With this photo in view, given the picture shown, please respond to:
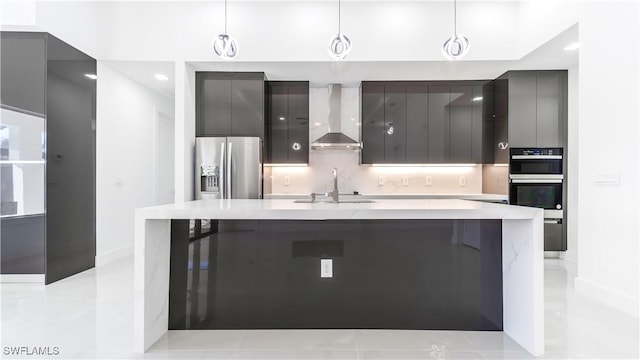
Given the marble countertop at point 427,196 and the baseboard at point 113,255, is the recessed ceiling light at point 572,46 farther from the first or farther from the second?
the baseboard at point 113,255

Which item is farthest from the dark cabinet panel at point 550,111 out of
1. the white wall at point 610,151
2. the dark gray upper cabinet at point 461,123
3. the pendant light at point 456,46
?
the pendant light at point 456,46

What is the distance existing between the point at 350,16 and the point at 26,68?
11.3ft

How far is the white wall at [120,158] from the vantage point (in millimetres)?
4074

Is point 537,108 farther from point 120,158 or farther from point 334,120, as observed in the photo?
point 120,158

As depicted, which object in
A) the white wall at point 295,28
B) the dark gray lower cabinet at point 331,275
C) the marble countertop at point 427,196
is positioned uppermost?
the white wall at point 295,28

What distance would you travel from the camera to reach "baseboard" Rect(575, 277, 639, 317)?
8.39 feet

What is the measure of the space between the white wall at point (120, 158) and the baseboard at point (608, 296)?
5183 millimetres

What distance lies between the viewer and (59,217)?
347cm

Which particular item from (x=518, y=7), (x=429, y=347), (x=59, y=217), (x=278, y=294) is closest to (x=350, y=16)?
(x=518, y=7)

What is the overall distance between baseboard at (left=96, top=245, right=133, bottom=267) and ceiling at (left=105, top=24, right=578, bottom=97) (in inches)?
92.5

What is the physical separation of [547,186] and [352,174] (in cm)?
257

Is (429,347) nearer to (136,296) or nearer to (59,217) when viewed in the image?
(136,296)

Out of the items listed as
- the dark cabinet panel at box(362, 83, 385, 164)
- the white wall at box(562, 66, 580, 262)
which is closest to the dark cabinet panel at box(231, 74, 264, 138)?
the dark cabinet panel at box(362, 83, 385, 164)

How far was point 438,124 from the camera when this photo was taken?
184 inches
